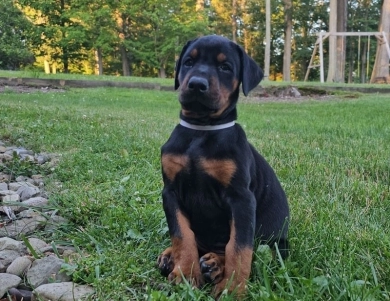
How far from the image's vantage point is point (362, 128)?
7.65m

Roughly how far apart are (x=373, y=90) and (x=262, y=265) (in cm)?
1847

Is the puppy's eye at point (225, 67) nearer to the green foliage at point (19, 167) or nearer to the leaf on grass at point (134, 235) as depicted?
the leaf on grass at point (134, 235)

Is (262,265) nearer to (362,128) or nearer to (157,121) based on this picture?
(362,128)

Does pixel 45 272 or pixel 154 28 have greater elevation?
pixel 154 28

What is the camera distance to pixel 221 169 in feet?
7.72

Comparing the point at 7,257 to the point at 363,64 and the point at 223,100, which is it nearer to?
the point at 223,100

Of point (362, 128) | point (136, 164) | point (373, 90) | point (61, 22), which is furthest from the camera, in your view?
point (61, 22)

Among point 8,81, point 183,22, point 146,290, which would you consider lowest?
point 146,290

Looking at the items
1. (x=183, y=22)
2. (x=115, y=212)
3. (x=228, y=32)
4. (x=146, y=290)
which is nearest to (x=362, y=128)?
(x=115, y=212)

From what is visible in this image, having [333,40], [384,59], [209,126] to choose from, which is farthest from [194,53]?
[384,59]

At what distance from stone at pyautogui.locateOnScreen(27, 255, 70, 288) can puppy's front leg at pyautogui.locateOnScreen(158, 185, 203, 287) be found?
531 mm

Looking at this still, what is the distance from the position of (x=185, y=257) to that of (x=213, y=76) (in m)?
1.00

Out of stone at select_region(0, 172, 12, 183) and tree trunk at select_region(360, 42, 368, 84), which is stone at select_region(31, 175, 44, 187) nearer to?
stone at select_region(0, 172, 12, 183)

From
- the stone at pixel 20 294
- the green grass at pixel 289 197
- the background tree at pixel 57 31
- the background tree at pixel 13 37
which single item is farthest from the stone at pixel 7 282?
the background tree at pixel 57 31
